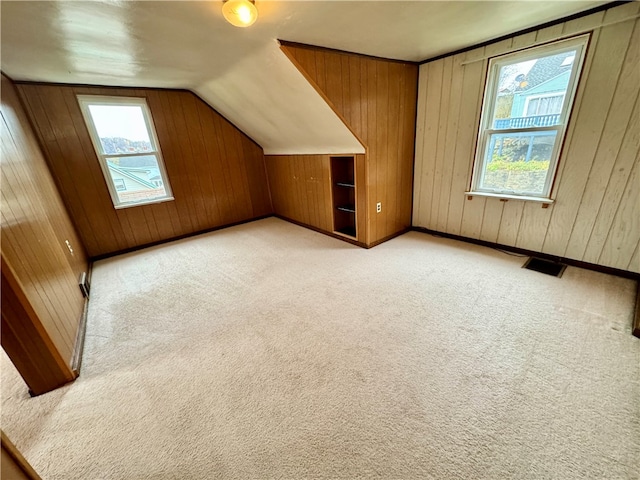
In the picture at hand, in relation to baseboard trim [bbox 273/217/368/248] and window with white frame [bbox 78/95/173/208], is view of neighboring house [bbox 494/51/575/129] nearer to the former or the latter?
baseboard trim [bbox 273/217/368/248]

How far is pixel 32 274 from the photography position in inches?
59.0

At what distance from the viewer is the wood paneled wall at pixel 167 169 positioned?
289cm

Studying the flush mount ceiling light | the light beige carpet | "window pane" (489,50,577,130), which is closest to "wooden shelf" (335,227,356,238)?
the light beige carpet

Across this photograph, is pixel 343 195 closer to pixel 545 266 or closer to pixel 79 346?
pixel 545 266

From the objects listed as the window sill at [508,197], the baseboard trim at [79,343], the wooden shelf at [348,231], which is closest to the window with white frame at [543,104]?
the window sill at [508,197]

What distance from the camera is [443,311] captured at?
1.94m

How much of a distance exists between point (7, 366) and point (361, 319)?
2.47m

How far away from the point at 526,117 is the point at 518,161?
1.32ft

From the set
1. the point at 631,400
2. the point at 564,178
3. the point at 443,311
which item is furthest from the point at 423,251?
the point at 631,400

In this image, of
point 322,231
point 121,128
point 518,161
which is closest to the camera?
point 518,161

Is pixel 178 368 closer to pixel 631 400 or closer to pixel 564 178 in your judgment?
pixel 631 400

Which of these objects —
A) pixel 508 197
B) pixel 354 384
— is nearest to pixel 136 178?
pixel 354 384

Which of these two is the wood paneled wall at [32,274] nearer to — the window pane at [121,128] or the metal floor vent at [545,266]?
the window pane at [121,128]

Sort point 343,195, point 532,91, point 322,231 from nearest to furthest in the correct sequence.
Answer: point 532,91, point 343,195, point 322,231
